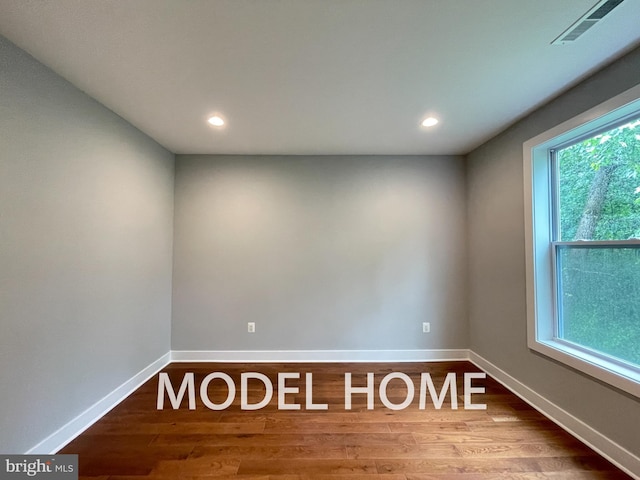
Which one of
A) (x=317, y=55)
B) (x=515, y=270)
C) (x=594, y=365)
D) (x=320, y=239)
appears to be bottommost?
(x=594, y=365)

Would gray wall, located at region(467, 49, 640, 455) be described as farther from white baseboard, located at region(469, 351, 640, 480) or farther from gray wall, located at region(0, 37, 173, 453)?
gray wall, located at region(0, 37, 173, 453)

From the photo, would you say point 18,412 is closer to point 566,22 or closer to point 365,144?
point 365,144

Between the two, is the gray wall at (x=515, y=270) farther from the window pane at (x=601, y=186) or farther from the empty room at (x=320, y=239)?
the window pane at (x=601, y=186)

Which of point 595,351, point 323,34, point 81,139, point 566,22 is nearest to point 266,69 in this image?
point 323,34

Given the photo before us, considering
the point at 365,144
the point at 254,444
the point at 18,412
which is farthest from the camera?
the point at 365,144

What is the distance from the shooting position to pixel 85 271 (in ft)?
6.67

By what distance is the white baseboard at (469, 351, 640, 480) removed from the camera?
162cm

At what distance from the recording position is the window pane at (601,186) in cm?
175

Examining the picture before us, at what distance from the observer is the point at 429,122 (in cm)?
247

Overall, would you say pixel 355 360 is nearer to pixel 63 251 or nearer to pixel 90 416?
pixel 90 416

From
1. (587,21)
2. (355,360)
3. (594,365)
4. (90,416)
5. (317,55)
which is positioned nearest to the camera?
(587,21)

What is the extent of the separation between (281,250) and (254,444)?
1905mm

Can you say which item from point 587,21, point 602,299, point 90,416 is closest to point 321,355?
point 90,416

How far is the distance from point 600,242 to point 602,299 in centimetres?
39
